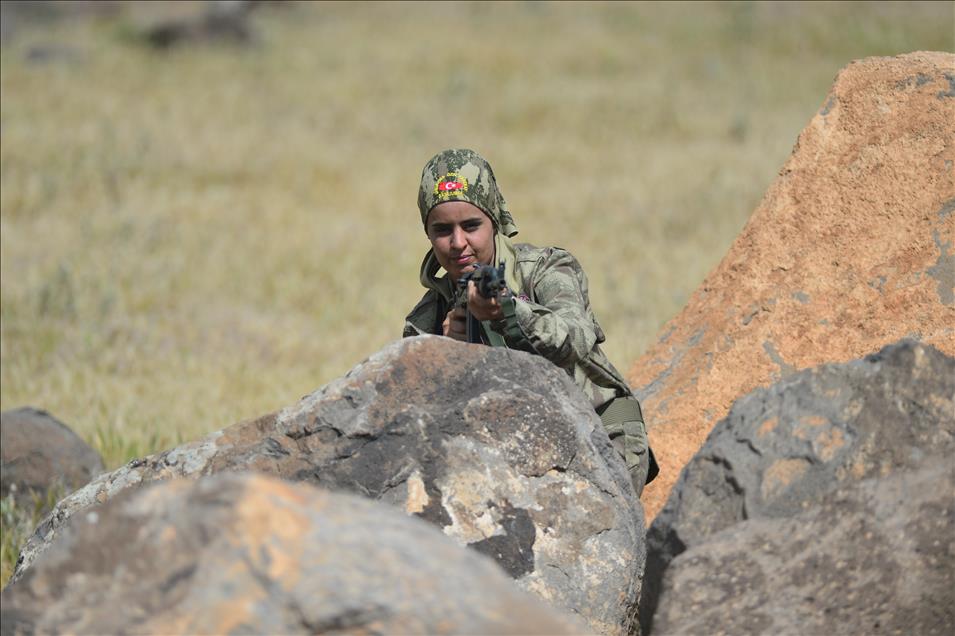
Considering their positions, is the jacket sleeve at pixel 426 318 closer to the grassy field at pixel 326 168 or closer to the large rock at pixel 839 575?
the large rock at pixel 839 575

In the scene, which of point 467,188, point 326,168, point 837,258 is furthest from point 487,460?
point 326,168

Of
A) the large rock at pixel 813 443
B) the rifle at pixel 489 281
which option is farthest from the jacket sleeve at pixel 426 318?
the large rock at pixel 813 443

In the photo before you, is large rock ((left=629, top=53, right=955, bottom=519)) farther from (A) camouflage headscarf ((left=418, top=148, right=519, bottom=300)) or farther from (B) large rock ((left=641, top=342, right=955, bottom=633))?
(B) large rock ((left=641, top=342, right=955, bottom=633))

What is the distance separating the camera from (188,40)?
17.0 metres

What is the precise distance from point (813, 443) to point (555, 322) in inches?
32.0

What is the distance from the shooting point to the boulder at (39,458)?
16.9 ft

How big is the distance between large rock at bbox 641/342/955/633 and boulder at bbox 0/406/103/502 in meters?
3.16

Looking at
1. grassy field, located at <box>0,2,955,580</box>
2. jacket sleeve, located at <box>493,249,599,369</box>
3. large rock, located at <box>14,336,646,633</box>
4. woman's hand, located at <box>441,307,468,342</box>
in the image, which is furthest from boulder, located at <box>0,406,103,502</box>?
jacket sleeve, located at <box>493,249,599,369</box>

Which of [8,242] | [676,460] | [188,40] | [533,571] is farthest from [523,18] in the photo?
[533,571]

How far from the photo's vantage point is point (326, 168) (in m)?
11.9

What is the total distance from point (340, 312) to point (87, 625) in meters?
6.34

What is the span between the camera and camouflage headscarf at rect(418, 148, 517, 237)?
347 centimetres

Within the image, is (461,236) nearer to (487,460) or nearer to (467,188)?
(467,188)

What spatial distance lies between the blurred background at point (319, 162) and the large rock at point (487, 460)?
300cm
